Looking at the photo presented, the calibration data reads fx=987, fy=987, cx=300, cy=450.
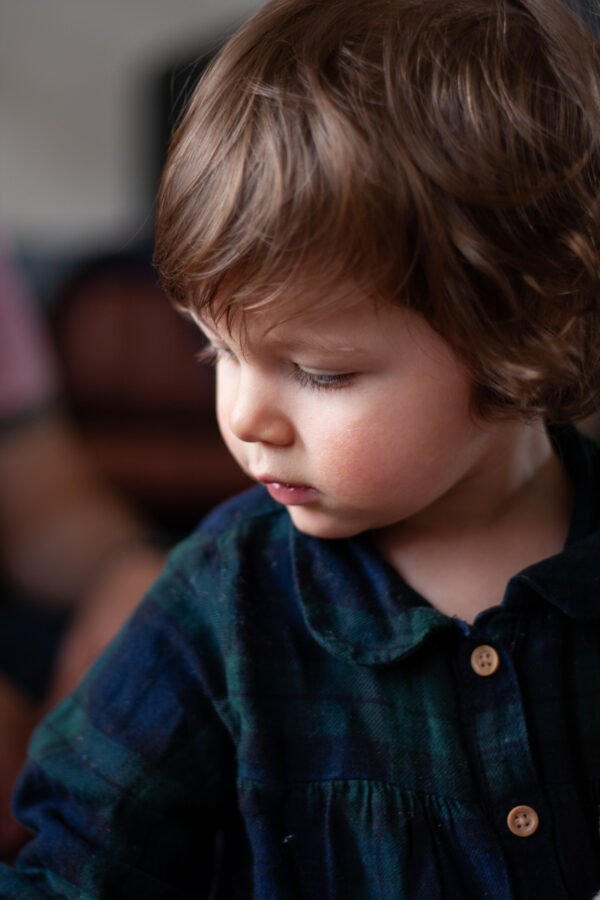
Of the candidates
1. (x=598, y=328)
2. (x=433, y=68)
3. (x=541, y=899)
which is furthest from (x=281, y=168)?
(x=541, y=899)

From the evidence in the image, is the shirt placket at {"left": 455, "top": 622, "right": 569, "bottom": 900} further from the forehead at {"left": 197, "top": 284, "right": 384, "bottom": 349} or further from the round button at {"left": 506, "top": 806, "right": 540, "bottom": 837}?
the forehead at {"left": 197, "top": 284, "right": 384, "bottom": 349}

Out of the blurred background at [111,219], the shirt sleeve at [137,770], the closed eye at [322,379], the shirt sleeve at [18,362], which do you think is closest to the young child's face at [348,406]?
the closed eye at [322,379]

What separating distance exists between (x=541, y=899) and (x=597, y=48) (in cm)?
48

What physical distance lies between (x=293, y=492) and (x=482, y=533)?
14 centimetres

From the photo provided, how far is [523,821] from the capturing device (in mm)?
549

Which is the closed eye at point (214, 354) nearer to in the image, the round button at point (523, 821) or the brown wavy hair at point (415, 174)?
the brown wavy hair at point (415, 174)

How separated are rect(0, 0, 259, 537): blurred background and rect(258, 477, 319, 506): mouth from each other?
0.98m

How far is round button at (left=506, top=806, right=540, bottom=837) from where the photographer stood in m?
0.55

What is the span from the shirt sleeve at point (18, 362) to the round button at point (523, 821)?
84 cm

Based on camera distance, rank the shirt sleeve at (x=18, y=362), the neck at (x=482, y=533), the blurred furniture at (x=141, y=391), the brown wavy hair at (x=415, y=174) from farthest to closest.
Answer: the blurred furniture at (x=141, y=391)
the shirt sleeve at (x=18, y=362)
the neck at (x=482, y=533)
the brown wavy hair at (x=415, y=174)

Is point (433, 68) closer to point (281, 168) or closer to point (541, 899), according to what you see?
point (281, 168)

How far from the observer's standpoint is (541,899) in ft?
1.81

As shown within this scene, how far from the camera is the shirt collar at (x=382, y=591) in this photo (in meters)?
0.57

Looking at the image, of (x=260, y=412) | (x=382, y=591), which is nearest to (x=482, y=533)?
(x=382, y=591)
